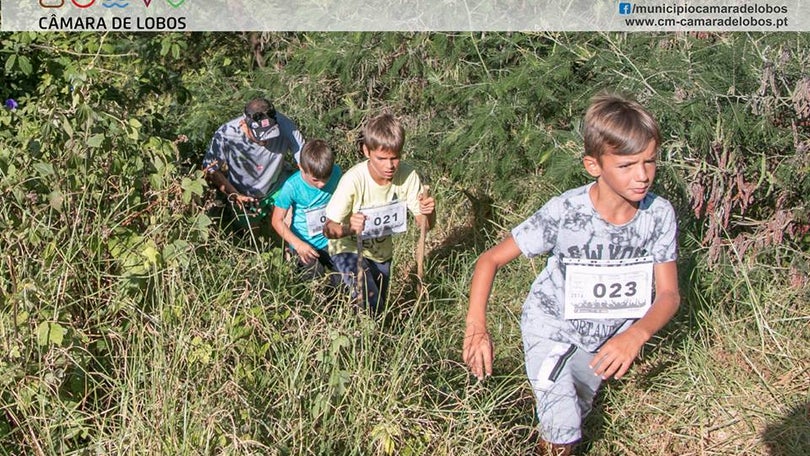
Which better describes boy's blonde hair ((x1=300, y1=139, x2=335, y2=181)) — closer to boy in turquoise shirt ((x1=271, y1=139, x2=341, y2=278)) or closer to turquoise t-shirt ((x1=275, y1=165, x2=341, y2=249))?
boy in turquoise shirt ((x1=271, y1=139, x2=341, y2=278))

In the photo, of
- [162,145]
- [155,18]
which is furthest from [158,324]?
[155,18]

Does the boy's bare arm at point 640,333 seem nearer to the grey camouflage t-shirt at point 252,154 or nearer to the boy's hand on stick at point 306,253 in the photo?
the boy's hand on stick at point 306,253

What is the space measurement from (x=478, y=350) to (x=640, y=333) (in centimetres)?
56

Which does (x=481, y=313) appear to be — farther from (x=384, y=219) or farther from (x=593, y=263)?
(x=384, y=219)

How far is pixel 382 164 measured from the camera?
475 cm

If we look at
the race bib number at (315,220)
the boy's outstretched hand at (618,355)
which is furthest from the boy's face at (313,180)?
the boy's outstretched hand at (618,355)

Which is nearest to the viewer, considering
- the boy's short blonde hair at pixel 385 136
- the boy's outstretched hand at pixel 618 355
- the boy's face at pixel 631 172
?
the boy's outstretched hand at pixel 618 355

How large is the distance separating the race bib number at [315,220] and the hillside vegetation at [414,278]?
0.65m

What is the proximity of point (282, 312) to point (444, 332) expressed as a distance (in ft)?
3.19

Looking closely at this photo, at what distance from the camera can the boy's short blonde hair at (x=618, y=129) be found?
3.34 m

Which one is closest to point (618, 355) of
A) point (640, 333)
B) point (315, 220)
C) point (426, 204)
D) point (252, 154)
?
point (640, 333)

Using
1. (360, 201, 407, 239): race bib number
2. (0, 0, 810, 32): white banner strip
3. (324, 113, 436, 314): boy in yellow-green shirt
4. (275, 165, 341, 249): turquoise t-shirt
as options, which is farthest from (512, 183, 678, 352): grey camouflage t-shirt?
(0, 0, 810, 32): white banner strip

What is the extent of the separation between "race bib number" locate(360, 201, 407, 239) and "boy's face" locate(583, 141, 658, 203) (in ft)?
5.31

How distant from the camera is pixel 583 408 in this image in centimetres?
377
